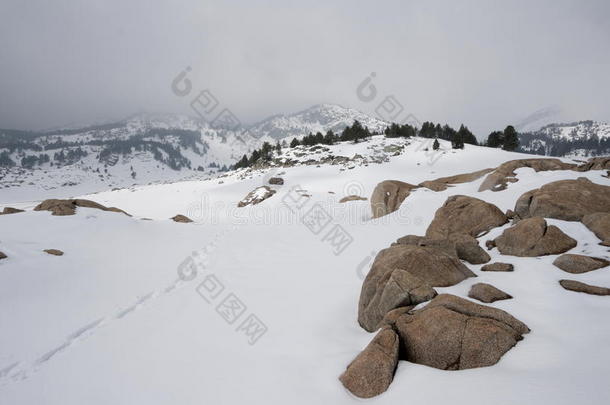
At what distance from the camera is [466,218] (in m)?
14.1

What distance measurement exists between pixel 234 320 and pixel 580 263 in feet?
37.6

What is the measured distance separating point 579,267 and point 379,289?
233 inches

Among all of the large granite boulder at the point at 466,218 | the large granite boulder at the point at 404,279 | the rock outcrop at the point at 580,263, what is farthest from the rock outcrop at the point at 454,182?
the large granite boulder at the point at 404,279

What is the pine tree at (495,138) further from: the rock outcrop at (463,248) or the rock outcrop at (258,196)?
the rock outcrop at (463,248)

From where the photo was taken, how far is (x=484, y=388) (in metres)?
4.76

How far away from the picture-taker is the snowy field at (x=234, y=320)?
5285mm

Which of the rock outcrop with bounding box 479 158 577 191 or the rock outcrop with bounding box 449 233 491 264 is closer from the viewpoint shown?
the rock outcrop with bounding box 449 233 491 264

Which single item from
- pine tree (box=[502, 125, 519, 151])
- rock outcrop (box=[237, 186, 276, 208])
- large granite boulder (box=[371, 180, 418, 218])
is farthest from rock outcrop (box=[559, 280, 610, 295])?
pine tree (box=[502, 125, 519, 151])

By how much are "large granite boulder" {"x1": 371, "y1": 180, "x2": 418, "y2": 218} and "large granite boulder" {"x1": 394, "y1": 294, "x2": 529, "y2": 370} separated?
17.9 meters

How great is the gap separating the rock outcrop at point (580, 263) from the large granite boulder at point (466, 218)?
15.2 feet

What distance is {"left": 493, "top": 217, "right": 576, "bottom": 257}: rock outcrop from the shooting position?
963 centimetres

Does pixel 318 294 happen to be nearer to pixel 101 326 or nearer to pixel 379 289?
pixel 379 289

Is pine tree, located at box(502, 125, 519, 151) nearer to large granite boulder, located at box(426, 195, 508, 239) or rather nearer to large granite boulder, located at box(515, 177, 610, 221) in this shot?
large granite boulder, located at box(515, 177, 610, 221)

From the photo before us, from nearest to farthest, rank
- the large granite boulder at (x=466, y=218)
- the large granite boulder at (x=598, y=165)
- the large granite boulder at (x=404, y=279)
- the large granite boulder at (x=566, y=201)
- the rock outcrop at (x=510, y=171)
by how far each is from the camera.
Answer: the large granite boulder at (x=404, y=279) → the large granite boulder at (x=566, y=201) → the large granite boulder at (x=466, y=218) → the large granite boulder at (x=598, y=165) → the rock outcrop at (x=510, y=171)
